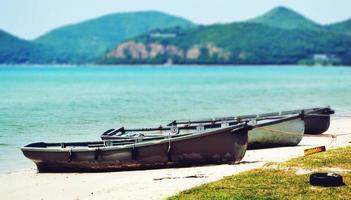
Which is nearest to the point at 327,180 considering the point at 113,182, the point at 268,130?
the point at 113,182

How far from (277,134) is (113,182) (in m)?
9.54

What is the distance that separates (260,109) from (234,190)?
38.9 metres

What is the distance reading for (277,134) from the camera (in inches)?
1006

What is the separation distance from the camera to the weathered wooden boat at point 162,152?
20188 millimetres

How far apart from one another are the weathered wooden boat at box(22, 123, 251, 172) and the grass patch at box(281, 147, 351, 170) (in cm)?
230

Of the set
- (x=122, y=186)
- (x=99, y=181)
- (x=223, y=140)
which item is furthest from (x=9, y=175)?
(x=223, y=140)

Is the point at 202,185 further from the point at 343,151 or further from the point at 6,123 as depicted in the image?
the point at 6,123

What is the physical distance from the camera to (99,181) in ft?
62.0

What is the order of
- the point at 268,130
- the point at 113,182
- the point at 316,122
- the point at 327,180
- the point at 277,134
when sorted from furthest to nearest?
the point at 316,122, the point at 277,134, the point at 268,130, the point at 113,182, the point at 327,180

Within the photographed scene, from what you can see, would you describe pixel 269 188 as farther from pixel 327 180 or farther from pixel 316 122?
pixel 316 122

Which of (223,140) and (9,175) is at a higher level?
(223,140)

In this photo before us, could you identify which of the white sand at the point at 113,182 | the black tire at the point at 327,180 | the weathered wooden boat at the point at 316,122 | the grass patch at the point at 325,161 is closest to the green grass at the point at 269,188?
the grass patch at the point at 325,161

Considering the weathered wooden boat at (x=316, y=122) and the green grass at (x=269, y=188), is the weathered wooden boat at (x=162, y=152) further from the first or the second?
the weathered wooden boat at (x=316, y=122)

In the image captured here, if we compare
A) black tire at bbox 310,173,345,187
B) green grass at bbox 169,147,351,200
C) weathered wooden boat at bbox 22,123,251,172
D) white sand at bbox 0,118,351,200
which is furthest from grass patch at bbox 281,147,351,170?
black tire at bbox 310,173,345,187
